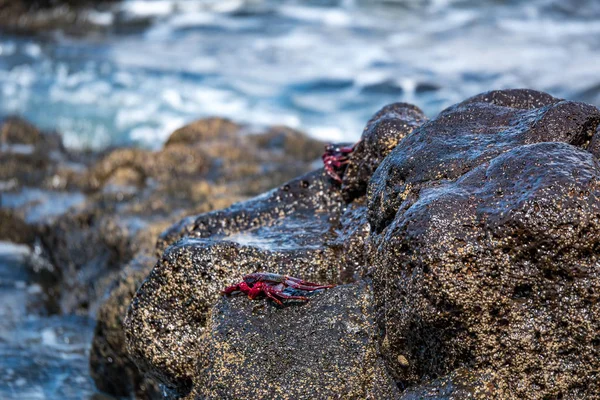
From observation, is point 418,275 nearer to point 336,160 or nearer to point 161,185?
point 336,160

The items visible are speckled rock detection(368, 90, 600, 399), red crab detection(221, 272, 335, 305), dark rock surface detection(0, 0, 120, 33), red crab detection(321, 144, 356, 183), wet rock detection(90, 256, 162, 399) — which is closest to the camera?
speckled rock detection(368, 90, 600, 399)

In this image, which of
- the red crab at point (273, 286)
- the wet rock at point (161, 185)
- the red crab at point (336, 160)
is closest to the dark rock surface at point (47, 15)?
the wet rock at point (161, 185)

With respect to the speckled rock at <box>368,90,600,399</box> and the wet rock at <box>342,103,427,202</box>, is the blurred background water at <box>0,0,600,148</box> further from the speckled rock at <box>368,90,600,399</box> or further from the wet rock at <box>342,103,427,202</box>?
the speckled rock at <box>368,90,600,399</box>

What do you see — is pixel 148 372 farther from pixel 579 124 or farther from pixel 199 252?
pixel 579 124

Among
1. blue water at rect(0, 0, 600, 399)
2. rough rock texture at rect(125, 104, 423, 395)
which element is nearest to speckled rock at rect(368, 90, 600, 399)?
rough rock texture at rect(125, 104, 423, 395)

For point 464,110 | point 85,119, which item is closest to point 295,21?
point 85,119

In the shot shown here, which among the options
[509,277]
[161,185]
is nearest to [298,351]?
[509,277]

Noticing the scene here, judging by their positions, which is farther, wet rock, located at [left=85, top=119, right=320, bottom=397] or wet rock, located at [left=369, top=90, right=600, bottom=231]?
wet rock, located at [left=85, top=119, right=320, bottom=397]

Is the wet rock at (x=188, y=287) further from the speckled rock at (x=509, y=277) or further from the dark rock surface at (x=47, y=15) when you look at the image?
the dark rock surface at (x=47, y=15)
